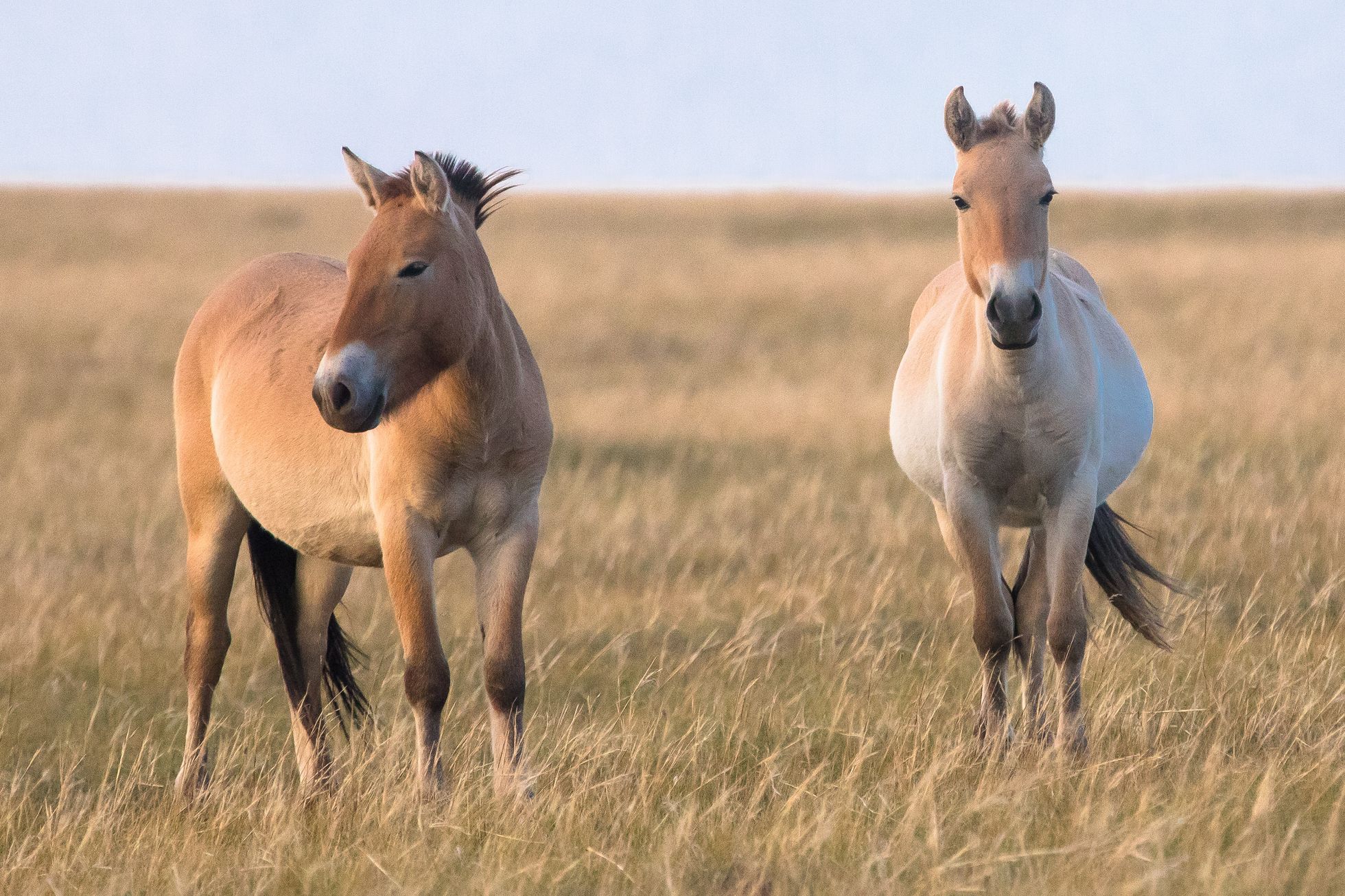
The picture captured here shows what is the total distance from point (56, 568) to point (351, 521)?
3740 millimetres

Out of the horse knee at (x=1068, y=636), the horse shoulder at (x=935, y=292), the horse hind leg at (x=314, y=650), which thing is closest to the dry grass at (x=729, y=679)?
the horse hind leg at (x=314, y=650)

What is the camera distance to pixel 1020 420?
14.6 feet

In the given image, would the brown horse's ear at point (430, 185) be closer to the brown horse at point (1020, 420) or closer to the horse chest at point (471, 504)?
the horse chest at point (471, 504)

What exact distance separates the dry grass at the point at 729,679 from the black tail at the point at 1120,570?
0.57ft

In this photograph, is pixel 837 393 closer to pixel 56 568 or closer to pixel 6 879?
pixel 56 568

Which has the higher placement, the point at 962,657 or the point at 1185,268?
the point at 1185,268

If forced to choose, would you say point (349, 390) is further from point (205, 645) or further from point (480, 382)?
point (205, 645)

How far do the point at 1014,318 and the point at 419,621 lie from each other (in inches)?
77.3

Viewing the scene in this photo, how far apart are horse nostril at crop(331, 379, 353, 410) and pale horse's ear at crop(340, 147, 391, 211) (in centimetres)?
68

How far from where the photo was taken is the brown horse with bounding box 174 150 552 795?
3754 mm

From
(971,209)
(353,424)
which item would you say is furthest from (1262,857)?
(353,424)

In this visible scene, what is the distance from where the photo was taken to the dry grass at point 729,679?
346 centimetres

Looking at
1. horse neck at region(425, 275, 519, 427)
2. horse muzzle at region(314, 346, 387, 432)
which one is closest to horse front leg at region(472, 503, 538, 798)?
horse neck at region(425, 275, 519, 427)

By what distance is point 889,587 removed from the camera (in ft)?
21.4
